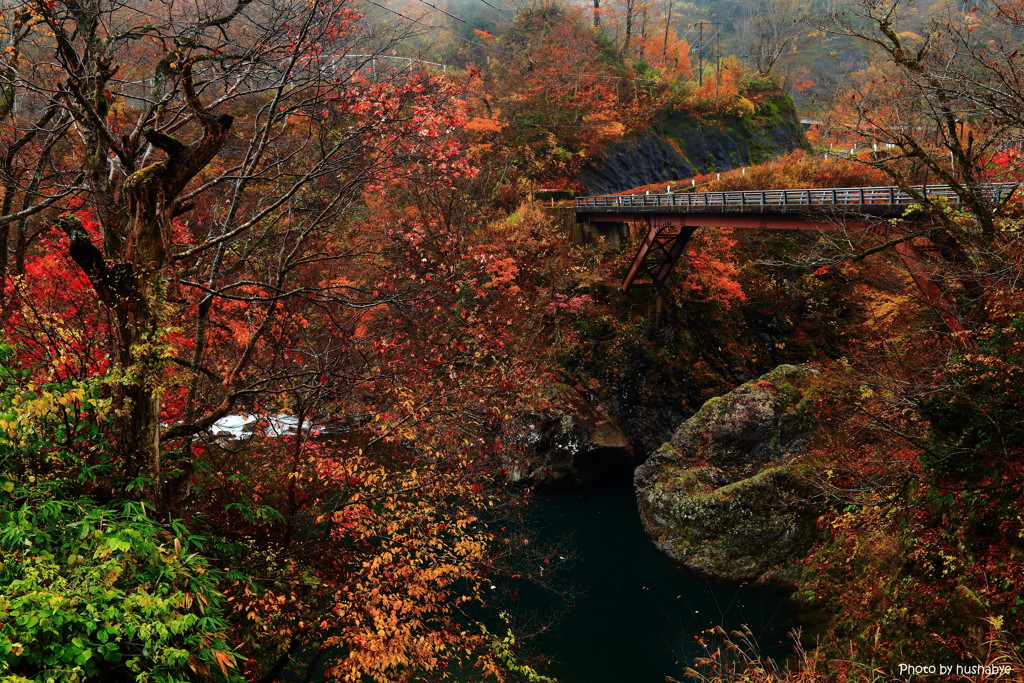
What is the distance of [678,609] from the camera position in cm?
1584

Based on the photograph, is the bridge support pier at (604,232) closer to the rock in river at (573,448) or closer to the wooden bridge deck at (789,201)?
the wooden bridge deck at (789,201)

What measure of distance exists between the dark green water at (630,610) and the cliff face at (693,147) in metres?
23.1

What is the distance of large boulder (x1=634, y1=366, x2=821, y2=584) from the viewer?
53.3 ft

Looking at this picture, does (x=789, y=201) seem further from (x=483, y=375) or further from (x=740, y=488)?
(x=483, y=375)

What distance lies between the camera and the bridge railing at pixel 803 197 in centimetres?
1444

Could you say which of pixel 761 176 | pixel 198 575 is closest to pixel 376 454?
pixel 198 575

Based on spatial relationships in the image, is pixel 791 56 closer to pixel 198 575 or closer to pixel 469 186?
pixel 469 186

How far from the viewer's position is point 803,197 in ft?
63.1

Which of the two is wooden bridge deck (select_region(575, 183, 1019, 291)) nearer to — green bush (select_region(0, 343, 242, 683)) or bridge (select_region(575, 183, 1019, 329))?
bridge (select_region(575, 183, 1019, 329))

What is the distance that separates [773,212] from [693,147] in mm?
26351

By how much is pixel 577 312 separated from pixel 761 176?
49.1 ft

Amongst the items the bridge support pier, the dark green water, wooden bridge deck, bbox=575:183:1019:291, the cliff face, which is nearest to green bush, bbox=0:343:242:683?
the dark green water

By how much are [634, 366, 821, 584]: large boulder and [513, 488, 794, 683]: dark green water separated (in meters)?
0.75

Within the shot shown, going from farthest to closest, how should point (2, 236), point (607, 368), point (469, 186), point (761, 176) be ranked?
1. point (761, 176)
2. point (469, 186)
3. point (607, 368)
4. point (2, 236)
